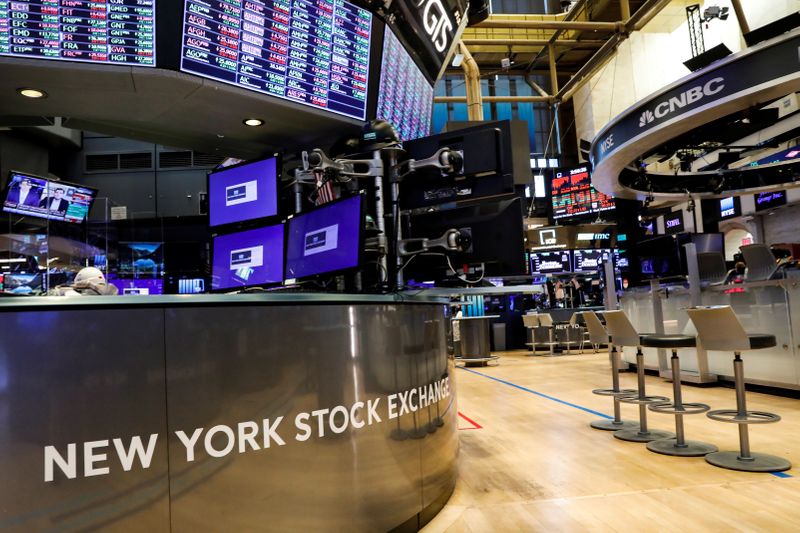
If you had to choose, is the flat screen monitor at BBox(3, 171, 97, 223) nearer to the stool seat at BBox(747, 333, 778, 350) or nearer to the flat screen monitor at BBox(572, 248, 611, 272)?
the stool seat at BBox(747, 333, 778, 350)

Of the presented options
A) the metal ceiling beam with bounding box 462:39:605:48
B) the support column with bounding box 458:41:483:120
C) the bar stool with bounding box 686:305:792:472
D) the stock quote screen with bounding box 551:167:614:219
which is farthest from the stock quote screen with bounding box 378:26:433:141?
the stock quote screen with bounding box 551:167:614:219

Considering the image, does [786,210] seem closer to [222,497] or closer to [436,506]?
[436,506]

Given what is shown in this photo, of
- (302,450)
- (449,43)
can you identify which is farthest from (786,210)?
(302,450)

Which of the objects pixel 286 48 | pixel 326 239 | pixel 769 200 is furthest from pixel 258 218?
pixel 769 200

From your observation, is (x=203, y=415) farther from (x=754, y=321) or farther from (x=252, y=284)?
(x=754, y=321)

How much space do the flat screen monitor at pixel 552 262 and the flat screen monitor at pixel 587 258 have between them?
0.16 m

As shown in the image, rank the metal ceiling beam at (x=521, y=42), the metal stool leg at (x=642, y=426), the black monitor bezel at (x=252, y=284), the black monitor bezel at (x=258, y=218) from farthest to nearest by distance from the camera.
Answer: the metal ceiling beam at (x=521, y=42) → the metal stool leg at (x=642, y=426) → the black monitor bezel at (x=258, y=218) → the black monitor bezel at (x=252, y=284)

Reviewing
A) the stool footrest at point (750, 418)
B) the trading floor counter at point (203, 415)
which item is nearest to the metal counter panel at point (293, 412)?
the trading floor counter at point (203, 415)

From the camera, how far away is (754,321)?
17.6 ft

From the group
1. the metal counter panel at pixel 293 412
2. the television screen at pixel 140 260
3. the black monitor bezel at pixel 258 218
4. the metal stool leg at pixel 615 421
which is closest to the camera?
the metal counter panel at pixel 293 412

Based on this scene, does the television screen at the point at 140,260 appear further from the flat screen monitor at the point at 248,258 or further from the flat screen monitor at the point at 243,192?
the flat screen monitor at the point at 248,258

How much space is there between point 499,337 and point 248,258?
35.0 ft

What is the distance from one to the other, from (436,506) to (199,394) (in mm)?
1339

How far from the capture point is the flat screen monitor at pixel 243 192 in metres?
3.17
